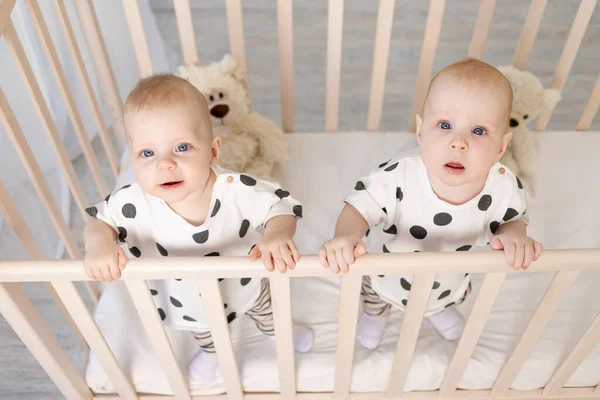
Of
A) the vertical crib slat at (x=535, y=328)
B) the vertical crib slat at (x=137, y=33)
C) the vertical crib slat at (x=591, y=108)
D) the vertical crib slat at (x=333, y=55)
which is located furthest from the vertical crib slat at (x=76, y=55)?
the vertical crib slat at (x=591, y=108)

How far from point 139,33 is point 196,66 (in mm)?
139

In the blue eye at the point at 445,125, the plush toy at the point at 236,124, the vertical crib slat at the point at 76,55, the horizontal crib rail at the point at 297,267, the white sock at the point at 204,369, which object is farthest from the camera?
the plush toy at the point at 236,124

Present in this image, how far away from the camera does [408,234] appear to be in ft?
3.18

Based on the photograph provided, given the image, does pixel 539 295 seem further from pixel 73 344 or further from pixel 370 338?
pixel 73 344

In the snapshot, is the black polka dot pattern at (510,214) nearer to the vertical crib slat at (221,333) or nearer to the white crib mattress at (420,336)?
the white crib mattress at (420,336)

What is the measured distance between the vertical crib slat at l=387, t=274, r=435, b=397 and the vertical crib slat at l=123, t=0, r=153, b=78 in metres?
0.84

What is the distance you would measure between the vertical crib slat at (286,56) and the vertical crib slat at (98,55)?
0.38m

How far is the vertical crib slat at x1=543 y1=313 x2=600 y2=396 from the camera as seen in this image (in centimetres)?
91

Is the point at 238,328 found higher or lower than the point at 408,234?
lower

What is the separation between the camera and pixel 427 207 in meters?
0.93

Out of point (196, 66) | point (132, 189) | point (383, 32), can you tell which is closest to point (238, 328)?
point (132, 189)

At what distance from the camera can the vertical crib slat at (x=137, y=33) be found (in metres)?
1.24

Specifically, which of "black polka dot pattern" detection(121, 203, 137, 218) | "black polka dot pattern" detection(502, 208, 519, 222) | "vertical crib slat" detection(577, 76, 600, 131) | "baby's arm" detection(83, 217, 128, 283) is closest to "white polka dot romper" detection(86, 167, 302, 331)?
"black polka dot pattern" detection(121, 203, 137, 218)

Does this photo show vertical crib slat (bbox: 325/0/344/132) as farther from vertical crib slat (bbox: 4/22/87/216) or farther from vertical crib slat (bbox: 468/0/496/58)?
vertical crib slat (bbox: 4/22/87/216)
